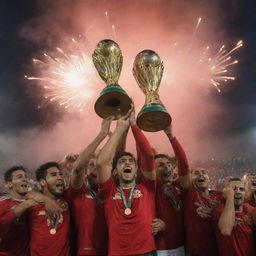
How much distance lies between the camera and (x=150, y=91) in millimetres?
3209

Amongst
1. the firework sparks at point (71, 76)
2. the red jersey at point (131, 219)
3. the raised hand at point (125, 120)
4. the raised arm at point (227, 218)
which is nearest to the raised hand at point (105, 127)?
the raised hand at point (125, 120)

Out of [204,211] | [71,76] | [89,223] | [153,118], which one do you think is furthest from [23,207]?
[71,76]

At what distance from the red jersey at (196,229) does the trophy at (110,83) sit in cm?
117

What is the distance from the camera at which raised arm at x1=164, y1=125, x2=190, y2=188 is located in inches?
123

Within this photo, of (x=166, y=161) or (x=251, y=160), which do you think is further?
(x=251, y=160)

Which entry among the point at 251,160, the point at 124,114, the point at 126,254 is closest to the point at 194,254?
the point at 126,254

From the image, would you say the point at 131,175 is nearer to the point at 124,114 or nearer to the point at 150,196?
the point at 150,196

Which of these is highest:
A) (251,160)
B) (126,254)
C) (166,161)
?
(251,160)

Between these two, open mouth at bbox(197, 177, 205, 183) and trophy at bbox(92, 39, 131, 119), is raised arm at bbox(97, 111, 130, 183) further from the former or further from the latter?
Result: open mouth at bbox(197, 177, 205, 183)

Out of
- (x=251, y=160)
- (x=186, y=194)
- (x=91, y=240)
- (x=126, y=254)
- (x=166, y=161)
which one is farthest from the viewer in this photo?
(x=251, y=160)

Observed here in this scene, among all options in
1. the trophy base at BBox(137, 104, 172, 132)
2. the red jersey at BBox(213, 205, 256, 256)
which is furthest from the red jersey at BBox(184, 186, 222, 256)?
the trophy base at BBox(137, 104, 172, 132)

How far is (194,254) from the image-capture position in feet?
9.98

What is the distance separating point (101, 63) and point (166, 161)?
1366 millimetres

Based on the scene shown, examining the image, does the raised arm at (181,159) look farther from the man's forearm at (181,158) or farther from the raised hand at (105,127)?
the raised hand at (105,127)
